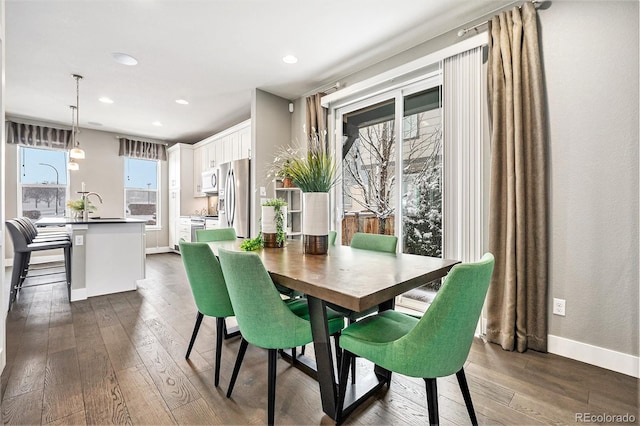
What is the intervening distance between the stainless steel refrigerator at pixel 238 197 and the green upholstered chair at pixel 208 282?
8.64 feet

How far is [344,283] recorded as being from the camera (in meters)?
1.23

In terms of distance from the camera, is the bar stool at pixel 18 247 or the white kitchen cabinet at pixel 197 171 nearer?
the bar stool at pixel 18 247

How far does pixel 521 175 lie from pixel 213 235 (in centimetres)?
251

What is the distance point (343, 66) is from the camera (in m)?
3.40

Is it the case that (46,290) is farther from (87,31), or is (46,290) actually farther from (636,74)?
(636,74)

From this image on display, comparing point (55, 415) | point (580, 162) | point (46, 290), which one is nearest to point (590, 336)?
point (580, 162)

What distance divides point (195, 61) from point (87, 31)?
0.93 metres

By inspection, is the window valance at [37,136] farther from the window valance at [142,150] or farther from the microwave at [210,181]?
the microwave at [210,181]

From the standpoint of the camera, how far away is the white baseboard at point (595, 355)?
1.87m

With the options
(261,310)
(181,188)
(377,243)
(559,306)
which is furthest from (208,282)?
(181,188)

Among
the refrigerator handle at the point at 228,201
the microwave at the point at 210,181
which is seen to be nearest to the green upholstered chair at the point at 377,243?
the refrigerator handle at the point at 228,201

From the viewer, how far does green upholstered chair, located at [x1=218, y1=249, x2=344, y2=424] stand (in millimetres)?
1312

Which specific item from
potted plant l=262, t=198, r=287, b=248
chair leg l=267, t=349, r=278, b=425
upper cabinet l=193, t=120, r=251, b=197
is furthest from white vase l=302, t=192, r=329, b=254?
upper cabinet l=193, t=120, r=251, b=197

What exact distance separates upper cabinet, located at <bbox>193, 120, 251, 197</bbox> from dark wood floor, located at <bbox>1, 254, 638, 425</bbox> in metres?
3.25
